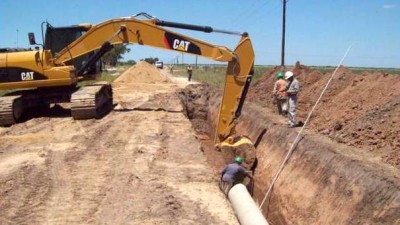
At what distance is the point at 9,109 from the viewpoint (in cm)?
1523

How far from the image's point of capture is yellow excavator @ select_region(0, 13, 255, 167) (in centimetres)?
1198

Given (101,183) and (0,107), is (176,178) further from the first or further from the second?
(0,107)

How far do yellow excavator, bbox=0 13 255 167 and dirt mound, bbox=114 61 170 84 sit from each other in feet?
70.4

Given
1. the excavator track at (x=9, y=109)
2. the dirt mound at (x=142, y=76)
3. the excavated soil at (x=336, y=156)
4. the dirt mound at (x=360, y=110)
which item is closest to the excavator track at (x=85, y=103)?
the excavator track at (x=9, y=109)

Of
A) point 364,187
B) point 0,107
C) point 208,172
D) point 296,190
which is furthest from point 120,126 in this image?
point 364,187

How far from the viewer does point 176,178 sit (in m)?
9.58

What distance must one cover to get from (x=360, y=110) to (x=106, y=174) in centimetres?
755

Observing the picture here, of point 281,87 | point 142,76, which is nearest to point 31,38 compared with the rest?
point 281,87

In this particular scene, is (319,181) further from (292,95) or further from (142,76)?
(142,76)

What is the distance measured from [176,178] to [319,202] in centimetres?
294

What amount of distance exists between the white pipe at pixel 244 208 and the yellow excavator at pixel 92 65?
3.25 meters

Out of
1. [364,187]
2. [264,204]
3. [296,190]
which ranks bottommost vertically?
[264,204]

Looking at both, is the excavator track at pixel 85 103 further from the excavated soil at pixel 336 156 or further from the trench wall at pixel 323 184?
the trench wall at pixel 323 184

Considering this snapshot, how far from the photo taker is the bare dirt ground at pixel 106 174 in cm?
750
